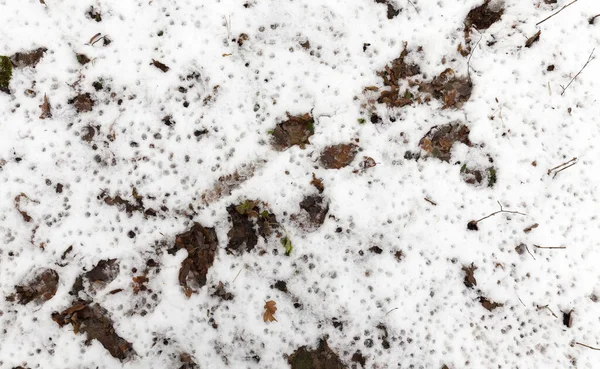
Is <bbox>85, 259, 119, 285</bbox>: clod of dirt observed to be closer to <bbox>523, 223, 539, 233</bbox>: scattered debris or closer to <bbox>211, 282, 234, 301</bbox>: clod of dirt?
<bbox>211, 282, 234, 301</bbox>: clod of dirt

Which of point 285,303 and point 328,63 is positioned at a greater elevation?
point 328,63

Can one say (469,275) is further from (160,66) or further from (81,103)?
(81,103)

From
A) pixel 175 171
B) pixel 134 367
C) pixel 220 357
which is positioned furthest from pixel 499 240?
pixel 134 367

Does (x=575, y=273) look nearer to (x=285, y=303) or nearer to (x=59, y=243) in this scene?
(x=285, y=303)

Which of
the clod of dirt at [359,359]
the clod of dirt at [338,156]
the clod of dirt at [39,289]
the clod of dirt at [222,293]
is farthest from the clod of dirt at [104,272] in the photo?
the clod of dirt at [359,359]

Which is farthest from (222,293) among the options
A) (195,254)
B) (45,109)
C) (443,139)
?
(443,139)

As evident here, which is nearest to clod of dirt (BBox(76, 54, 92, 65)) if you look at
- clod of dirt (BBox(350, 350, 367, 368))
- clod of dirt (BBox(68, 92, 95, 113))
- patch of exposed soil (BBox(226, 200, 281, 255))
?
clod of dirt (BBox(68, 92, 95, 113))
